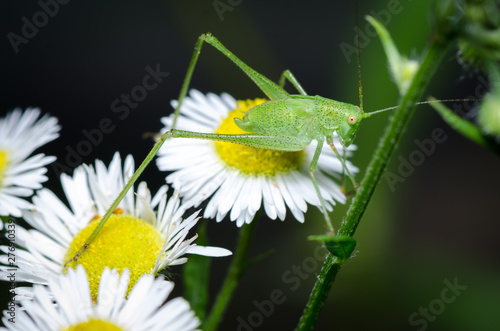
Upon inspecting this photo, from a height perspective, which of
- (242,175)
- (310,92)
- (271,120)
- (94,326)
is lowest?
(94,326)

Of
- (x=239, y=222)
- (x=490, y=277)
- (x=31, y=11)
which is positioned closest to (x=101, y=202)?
(x=239, y=222)

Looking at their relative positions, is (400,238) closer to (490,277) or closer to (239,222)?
(490,277)

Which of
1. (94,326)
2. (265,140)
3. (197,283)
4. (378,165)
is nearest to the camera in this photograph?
(94,326)

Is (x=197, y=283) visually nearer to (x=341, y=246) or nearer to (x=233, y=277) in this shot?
(x=233, y=277)

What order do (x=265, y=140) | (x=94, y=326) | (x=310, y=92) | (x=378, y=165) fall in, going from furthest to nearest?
1. (x=310, y=92)
2. (x=265, y=140)
3. (x=378, y=165)
4. (x=94, y=326)

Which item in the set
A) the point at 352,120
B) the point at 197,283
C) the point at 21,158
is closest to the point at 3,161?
the point at 21,158

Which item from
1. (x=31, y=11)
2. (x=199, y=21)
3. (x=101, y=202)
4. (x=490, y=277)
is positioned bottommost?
(x=490, y=277)
